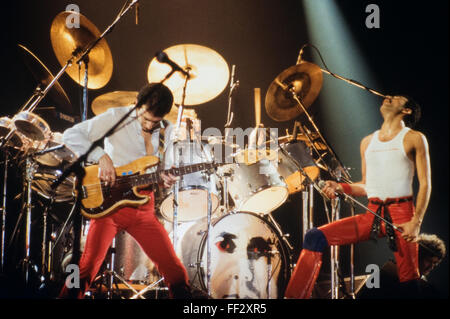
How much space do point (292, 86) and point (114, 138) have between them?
229 cm

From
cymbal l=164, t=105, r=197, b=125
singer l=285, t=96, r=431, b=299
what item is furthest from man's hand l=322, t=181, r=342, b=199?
cymbal l=164, t=105, r=197, b=125

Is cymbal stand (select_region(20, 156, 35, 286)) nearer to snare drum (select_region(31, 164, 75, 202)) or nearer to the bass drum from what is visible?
snare drum (select_region(31, 164, 75, 202))

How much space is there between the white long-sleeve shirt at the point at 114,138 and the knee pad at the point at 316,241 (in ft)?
5.76

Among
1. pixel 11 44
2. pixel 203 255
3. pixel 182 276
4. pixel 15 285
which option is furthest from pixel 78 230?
pixel 11 44

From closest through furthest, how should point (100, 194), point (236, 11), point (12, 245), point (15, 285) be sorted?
point (100, 194) < point (15, 285) < point (12, 245) < point (236, 11)

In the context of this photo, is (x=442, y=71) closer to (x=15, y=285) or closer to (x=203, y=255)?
(x=203, y=255)

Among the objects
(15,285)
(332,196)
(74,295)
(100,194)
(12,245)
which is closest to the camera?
(74,295)

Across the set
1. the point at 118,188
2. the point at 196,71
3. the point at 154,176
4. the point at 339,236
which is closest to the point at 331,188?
the point at 339,236

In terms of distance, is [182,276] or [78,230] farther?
[182,276]

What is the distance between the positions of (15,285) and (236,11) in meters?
5.28

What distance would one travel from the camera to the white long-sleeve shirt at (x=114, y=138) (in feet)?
11.1

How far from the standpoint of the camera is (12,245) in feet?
16.6

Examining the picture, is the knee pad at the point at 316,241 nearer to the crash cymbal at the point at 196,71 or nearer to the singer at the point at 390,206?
the singer at the point at 390,206

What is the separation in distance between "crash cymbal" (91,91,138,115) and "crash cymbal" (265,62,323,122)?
→ 6.28ft
